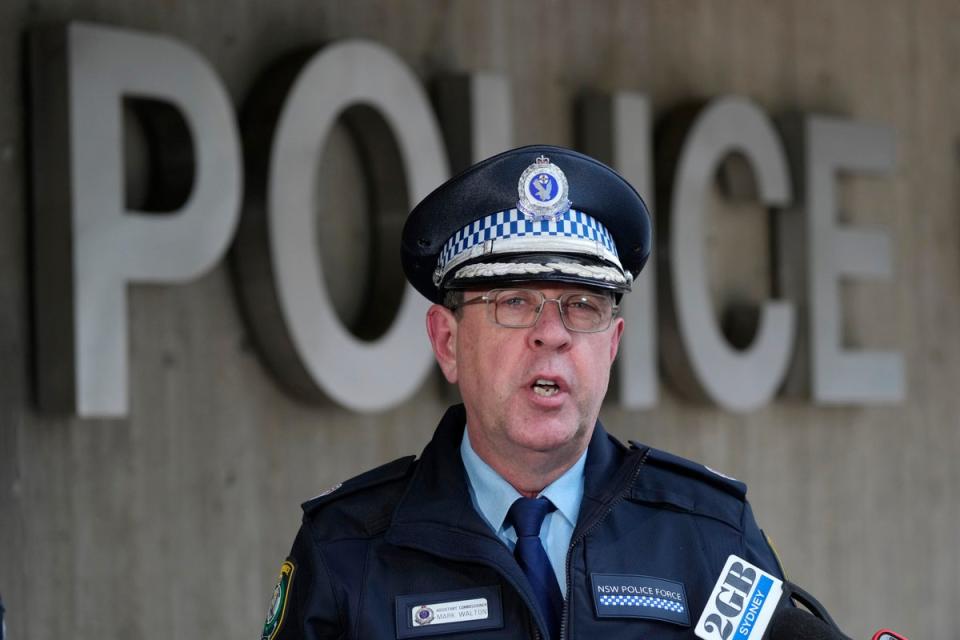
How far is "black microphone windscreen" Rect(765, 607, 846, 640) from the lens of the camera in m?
1.52

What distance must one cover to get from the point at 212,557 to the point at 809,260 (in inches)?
95.1

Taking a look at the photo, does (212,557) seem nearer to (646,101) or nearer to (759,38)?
(646,101)

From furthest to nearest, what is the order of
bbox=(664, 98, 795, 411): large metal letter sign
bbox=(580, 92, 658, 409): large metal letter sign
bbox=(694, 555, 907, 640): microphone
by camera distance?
bbox=(664, 98, 795, 411): large metal letter sign
bbox=(580, 92, 658, 409): large metal letter sign
bbox=(694, 555, 907, 640): microphone

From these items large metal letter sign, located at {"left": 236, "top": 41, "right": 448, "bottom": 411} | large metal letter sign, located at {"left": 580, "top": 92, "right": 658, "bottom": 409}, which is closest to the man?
large metal letter sign, located at {"left": 236, "top": 41, "right": 448, "bottom": 411}

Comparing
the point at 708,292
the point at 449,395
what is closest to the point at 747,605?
the point at 449,395

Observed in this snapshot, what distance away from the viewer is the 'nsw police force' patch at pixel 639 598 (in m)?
1.73

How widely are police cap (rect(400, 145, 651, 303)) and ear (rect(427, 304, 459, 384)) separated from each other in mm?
30

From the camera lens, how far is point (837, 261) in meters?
5.22

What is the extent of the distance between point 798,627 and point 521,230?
22.0 inches

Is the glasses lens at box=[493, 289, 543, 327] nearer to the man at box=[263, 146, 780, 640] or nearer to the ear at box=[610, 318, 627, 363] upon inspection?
the man at box=[263, 146, 780, 640]

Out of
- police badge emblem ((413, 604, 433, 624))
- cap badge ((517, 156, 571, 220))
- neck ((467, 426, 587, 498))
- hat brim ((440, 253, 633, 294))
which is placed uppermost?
cap badge ((517, 156, 571, 220))

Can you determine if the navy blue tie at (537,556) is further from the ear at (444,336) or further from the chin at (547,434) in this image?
the ear at (444,336)

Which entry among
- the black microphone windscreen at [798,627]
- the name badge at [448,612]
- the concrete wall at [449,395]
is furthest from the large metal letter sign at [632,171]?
the black microphone windscreen at [798,627]

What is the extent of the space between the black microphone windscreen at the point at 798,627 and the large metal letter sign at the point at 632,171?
117 inches
